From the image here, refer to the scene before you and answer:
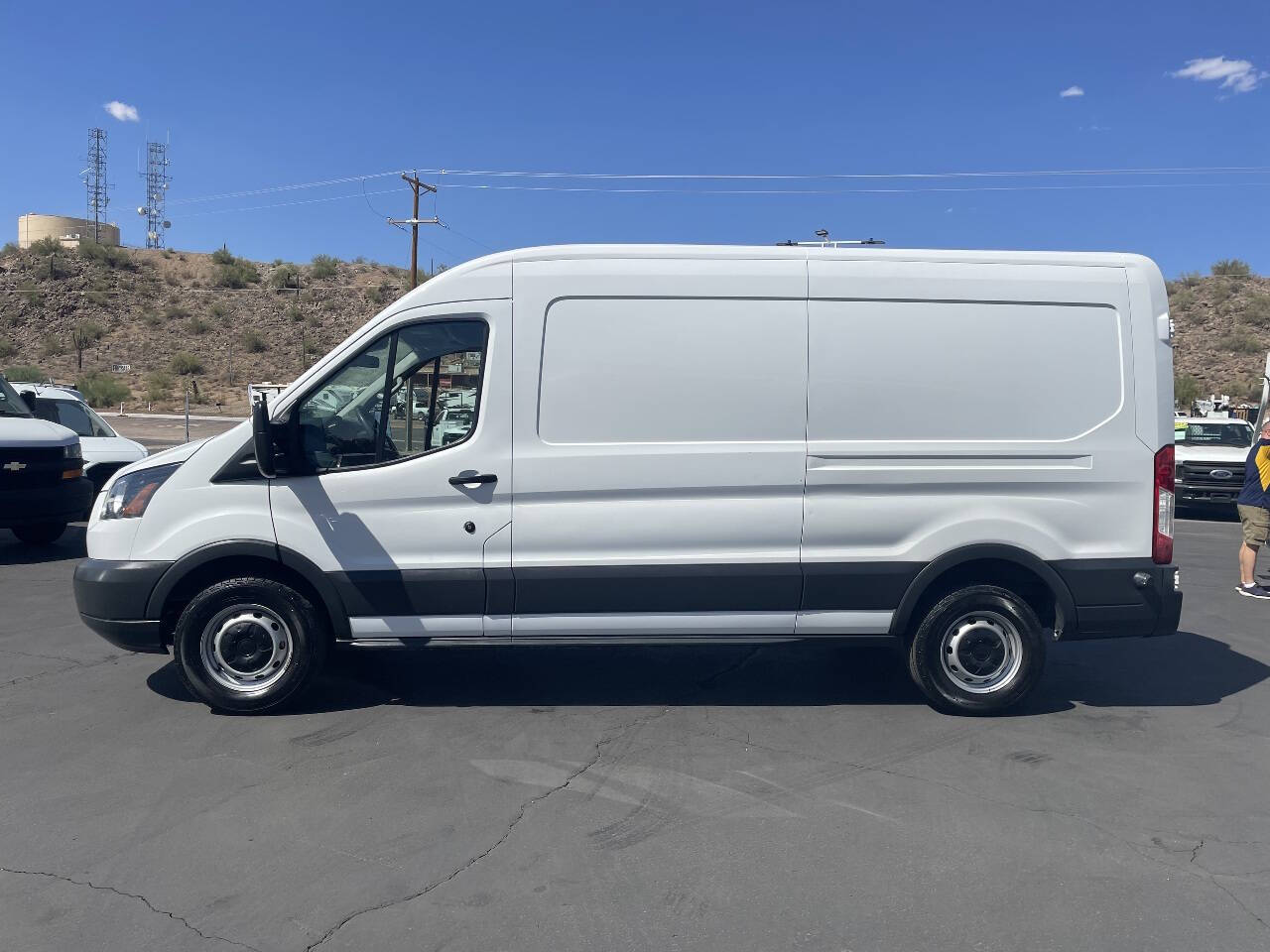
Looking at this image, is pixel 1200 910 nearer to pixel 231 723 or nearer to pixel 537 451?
pixel 537 451

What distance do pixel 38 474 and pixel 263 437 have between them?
660 centimetres

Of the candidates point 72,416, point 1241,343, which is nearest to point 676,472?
point 72,416

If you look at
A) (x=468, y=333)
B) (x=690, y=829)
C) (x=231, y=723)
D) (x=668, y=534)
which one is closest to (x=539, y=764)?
(x=690, y=829)

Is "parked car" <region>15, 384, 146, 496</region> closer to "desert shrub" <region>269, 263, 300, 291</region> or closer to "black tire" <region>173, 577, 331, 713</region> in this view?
"black tire" <region>173, 577, 331, 713</region>

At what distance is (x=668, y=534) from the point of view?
554 cm

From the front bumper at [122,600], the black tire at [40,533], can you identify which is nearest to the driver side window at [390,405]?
the front bumper at [122,600]

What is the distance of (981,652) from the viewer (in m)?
5.80

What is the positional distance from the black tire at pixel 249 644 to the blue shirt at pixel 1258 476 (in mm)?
8761

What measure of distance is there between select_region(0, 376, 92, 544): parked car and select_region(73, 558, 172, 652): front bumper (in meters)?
5.48

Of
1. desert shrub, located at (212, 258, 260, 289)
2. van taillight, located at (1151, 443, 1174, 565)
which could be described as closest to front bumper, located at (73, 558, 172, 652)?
van taillight, located at (1151, 443, 1174, 565)

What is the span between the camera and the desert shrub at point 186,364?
52094 mm

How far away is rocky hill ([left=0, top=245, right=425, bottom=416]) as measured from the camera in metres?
51.2

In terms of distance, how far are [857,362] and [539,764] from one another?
9.13ft

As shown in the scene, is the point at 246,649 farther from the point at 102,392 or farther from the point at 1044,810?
the point at 102,392
